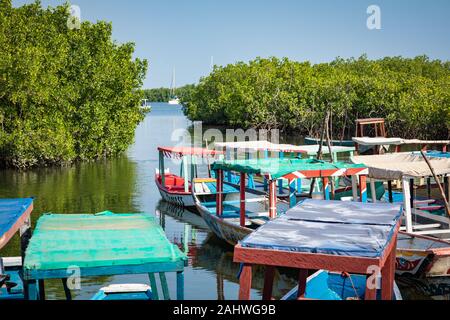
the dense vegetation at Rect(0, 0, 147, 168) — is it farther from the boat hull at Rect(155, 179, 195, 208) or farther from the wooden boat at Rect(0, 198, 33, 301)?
the wooden boat at Rect(0, 198, 33, 301)

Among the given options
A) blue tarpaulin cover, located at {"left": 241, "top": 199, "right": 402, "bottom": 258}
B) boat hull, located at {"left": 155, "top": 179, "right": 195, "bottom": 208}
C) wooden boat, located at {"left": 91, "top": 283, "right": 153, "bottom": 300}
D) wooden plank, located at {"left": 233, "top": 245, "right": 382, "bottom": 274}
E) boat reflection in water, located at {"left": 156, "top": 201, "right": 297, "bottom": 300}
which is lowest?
boat reflection in water, located at {"left": 156, "top": 201, "right": 297, "bottom": 300}

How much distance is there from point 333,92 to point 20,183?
3324 centimetres

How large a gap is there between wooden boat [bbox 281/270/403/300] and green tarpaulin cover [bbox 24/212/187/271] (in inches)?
106

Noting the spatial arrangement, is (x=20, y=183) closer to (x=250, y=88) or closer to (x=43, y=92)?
(x=43, y=92)

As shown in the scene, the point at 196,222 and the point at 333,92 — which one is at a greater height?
the point at 333,92

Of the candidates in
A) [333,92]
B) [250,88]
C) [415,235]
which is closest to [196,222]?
[415,235]

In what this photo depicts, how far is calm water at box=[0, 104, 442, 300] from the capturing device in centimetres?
1308

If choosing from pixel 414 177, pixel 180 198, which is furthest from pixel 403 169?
pixel 180 198

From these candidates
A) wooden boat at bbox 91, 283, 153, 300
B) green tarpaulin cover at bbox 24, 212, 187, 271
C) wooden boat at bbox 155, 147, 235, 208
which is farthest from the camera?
wooden boat at bbox 155, 147, 235, 208

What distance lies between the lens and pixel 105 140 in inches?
1346

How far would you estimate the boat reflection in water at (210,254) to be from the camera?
1330 cm

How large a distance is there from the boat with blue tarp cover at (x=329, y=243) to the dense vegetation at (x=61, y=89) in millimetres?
22301

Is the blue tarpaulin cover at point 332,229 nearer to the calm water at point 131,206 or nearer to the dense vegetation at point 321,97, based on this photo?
the calm water at point 131,206

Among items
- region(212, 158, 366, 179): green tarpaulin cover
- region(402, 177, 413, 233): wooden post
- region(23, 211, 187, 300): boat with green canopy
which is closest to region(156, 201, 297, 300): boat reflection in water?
region(212, 158, 366, 179): green tarpaulin cover
